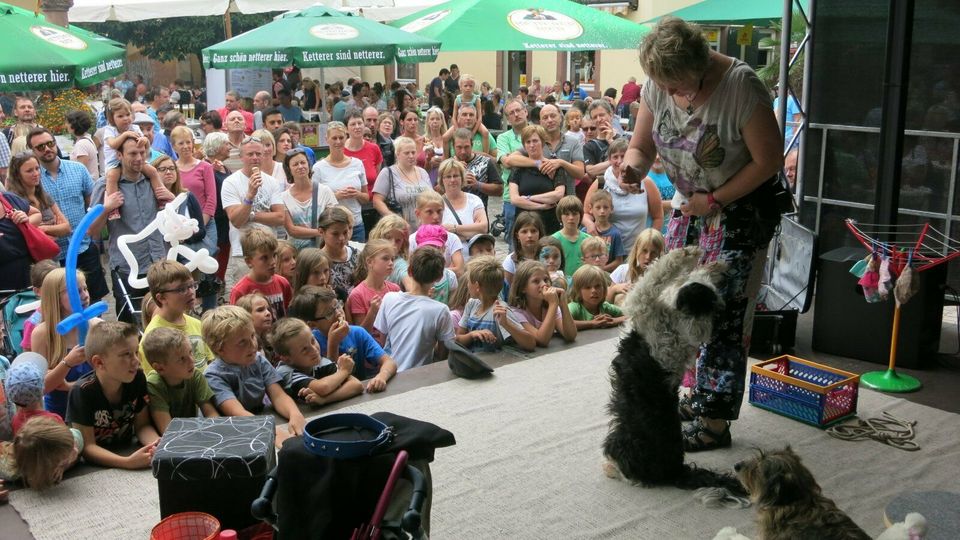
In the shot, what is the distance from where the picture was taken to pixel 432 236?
251 inches

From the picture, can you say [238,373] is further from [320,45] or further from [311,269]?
[320,45]

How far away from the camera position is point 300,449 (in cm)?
238

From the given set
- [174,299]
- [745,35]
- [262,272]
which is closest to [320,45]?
[262,272]

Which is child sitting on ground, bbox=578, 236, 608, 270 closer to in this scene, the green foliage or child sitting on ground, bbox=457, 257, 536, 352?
child sitting on ground, bbox=457, 257, 536, 352

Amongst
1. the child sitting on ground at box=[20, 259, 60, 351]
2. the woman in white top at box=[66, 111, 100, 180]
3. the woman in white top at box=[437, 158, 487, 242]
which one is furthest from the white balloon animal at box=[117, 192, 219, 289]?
the woman in white top at box=[66, 111, 100, 180]

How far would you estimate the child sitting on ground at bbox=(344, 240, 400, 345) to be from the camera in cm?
536

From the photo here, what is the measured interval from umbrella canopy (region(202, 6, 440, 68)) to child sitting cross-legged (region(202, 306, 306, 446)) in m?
6.52

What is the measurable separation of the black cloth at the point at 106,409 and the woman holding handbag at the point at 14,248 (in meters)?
2.35

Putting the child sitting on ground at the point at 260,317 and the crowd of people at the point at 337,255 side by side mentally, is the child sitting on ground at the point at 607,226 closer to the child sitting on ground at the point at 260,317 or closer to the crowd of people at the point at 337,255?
Result: the crowd of people at the point at 337,255

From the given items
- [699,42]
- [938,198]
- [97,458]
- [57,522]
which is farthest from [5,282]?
[938,198]

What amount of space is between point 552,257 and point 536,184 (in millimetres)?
2117

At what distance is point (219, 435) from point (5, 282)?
3475mm

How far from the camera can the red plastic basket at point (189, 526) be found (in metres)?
2.66

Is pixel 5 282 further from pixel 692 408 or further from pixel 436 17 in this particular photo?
pixel 436 17
